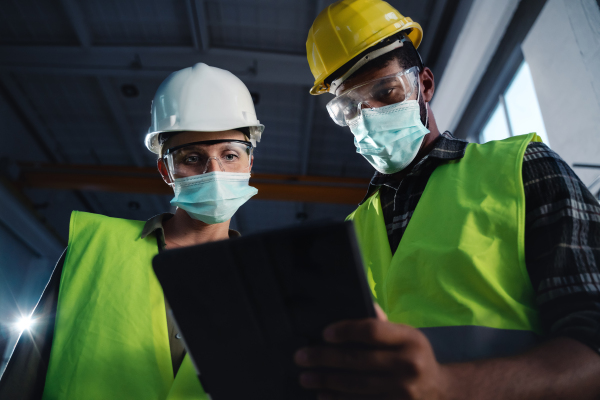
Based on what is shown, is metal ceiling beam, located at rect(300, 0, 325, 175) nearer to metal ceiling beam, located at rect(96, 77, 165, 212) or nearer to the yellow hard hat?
metal ceiling beam, located at rect(96, 77, 165, 212)

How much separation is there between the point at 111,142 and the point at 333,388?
25.1ft

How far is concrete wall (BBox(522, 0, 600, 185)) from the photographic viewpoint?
10.4ft

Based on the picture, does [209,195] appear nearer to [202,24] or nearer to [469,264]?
[469,264]

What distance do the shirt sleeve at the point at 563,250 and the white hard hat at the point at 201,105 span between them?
62.9 inches

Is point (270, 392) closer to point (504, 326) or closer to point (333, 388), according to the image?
point (333, 388)

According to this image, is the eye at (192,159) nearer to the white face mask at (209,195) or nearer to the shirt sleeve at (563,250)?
the white face mask at (209,195)

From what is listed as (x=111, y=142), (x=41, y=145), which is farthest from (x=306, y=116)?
(x=41, y=145)

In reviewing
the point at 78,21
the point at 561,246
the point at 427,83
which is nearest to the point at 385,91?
the point at 427,83

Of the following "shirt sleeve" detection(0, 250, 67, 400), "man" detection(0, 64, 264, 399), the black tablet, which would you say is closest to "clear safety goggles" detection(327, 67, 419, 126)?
"man" detection(0, 64, 264, 399)

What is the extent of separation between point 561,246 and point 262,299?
853 mm

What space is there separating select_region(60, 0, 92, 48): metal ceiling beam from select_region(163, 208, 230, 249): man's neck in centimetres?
408

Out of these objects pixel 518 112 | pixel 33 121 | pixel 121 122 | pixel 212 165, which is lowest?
pixel 212 165

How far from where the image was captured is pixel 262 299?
0.86 m

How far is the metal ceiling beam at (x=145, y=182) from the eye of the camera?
23.4ft
